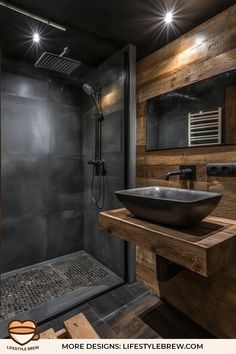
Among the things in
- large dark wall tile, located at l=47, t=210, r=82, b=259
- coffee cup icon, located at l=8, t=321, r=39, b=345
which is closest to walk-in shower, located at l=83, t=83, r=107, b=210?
large dark wall tile, located at l=47, t=210, r=82, b=259

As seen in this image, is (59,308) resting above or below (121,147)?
below

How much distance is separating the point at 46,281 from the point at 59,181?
1.12 m

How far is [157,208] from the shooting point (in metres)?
1.22

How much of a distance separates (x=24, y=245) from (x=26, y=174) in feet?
2.68

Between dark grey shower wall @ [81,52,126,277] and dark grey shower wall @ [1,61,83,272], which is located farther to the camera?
dark grey shower wall @ [1,61,83,272]

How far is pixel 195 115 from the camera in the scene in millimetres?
1705

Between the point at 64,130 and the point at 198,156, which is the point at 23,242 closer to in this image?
the point at 64,130

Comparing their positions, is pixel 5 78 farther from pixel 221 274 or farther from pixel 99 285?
pixel 221 274

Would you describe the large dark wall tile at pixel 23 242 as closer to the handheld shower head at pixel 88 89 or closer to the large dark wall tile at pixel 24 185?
the large dark wall tile at pixel 24 185

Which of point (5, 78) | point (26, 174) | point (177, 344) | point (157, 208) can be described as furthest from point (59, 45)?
point (177, 344)

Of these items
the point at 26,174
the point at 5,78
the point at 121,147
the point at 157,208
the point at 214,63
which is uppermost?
the point at 5,78

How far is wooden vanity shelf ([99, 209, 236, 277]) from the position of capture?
1.00 meters

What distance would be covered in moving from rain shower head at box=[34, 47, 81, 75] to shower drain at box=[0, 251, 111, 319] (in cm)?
218

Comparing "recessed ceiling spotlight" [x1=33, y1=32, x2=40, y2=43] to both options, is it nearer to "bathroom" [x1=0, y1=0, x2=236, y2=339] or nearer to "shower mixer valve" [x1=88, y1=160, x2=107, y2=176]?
"bathroom" [x1=0, y1=0, x2=236, y2=339]
